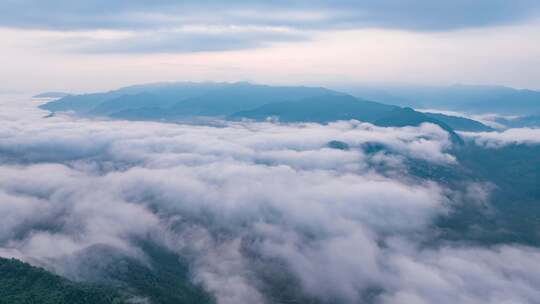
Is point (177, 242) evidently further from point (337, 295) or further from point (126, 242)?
point (337, 295)

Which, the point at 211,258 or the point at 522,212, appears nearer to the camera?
the point at 211,258

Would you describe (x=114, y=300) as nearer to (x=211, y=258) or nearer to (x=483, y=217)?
(x=211, y=258)

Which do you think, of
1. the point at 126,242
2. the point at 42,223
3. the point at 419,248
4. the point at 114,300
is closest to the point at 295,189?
the point at 419,248

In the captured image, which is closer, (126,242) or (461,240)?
(126,242)

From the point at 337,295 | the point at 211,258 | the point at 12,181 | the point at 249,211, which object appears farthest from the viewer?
the point at 12,181

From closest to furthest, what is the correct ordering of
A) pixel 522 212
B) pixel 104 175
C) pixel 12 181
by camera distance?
pixel 522 212
pixel 12 181
pixel 104 175

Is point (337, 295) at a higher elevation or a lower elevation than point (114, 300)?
lower

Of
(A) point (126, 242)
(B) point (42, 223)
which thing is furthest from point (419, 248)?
(B) point (42, 223)
